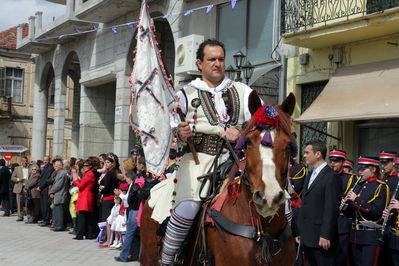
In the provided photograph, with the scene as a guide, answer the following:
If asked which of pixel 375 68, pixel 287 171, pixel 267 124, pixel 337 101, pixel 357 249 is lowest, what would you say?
pixel 357 249

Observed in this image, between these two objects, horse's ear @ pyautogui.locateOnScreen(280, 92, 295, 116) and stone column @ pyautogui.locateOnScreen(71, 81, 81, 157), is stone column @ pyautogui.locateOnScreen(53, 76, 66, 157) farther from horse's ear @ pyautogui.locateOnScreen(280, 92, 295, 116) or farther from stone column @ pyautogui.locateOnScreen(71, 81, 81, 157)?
horse's ear @ pyautogui.locateOnScreen(280, 92, 295, 116)

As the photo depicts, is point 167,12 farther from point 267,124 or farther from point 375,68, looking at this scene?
point 267,124

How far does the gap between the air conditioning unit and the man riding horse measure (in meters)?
11.1

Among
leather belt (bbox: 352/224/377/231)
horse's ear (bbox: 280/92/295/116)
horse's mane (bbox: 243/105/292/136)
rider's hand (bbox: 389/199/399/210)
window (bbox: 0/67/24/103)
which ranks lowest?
leather belt (bbox: 352/224/377/231)

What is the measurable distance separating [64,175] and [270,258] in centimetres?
1316

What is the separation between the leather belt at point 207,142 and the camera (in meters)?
5.01

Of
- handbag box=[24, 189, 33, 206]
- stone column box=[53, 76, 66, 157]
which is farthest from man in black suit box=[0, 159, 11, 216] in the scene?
stone column box=[53, 76, 66, 157]

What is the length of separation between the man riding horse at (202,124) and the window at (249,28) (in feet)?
33.8

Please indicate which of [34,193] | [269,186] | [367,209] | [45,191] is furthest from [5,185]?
[269,186]

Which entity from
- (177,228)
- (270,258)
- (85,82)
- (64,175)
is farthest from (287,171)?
(85,82)

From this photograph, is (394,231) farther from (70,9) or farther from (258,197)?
(70,9)

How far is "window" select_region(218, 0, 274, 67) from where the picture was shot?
1536cm

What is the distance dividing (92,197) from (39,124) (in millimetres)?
16238

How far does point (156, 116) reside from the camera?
5270 mm
